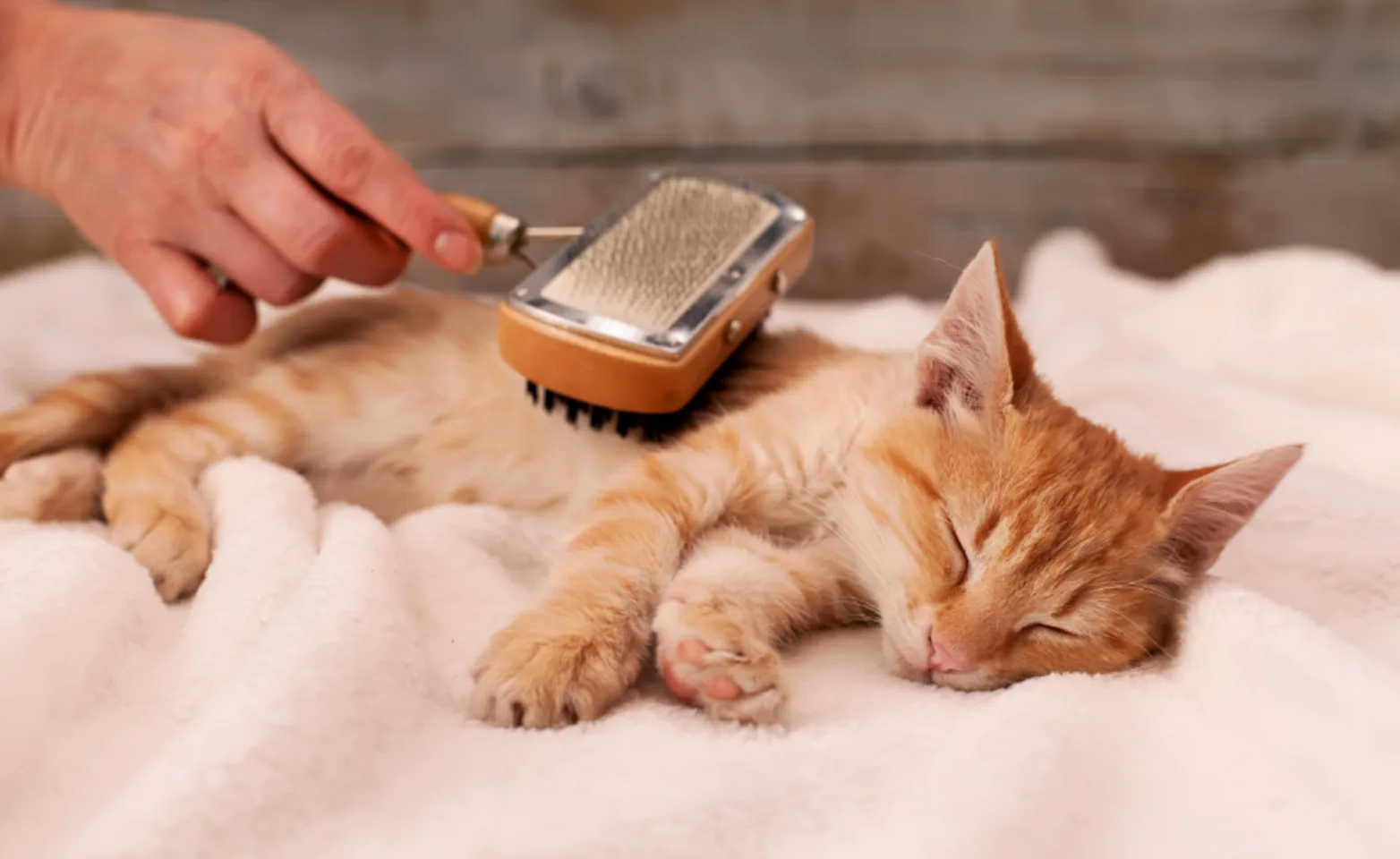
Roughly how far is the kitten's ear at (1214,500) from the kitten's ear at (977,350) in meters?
0.16

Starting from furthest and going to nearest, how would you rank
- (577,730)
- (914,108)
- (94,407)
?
(914,108) → (94,407) → (577,730)

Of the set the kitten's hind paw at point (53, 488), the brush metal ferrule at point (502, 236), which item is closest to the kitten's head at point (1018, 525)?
the brush metal ferrule at point (502, 236)

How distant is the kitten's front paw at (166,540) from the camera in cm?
90

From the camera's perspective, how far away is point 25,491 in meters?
0.99

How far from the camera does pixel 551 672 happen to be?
28.4 inches

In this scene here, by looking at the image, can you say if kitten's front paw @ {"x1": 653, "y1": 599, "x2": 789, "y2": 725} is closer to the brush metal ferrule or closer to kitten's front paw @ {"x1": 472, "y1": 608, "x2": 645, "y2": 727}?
kitten's front paw @ {"x1": 472, "y1": 608, "x2": 645, "y2": 727}

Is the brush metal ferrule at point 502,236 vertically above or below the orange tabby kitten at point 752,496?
above

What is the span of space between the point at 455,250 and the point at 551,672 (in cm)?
50

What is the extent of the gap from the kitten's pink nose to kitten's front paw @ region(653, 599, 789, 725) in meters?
0.14

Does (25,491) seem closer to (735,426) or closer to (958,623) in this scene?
(735,426)

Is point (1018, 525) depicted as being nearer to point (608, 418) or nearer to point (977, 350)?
point (977, 350)

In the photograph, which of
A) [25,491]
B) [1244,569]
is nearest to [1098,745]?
[1244,569]

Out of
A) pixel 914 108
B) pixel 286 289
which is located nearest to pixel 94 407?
pixel 286 289

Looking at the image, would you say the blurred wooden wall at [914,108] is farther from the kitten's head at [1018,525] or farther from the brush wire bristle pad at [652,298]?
the kitten's head at [1018,525]
